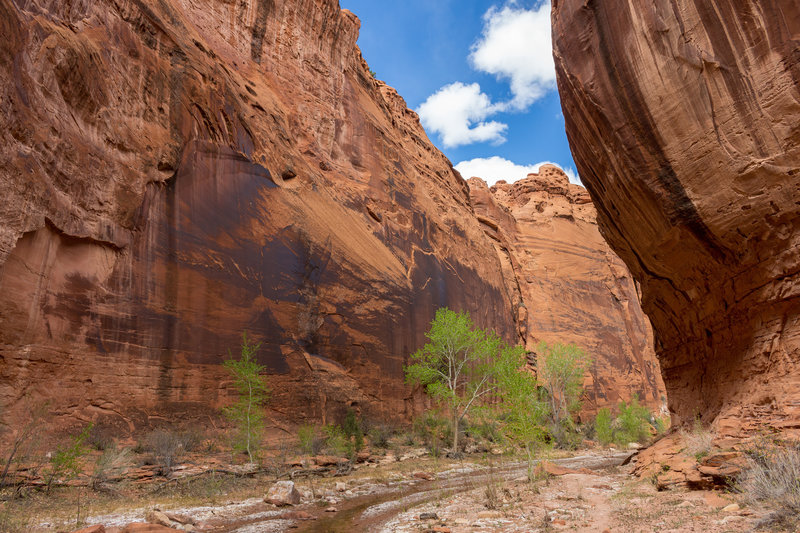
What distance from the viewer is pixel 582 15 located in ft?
34.5

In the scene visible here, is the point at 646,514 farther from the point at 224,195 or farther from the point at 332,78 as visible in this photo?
the point at 332,78

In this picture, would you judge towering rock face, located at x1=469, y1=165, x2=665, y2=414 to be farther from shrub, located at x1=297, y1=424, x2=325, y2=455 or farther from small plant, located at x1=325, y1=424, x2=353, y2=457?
shrub, located at x1=297, y1=424, x2=325, y2=455

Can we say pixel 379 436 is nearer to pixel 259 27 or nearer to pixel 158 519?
pixel 158 519

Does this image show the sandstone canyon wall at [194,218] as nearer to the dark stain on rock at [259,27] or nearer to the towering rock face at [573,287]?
the dark stain on rock at [259,27]

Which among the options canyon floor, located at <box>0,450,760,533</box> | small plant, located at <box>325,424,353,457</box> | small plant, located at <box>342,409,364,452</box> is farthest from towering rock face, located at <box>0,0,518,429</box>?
canyon floor, located at <box>0,450,760,533</box>

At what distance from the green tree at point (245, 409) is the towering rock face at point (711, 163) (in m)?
13.1

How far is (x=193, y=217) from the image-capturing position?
17984 mm

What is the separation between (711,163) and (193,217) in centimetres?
1690

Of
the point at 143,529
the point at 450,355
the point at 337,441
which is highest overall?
the point at 450,355

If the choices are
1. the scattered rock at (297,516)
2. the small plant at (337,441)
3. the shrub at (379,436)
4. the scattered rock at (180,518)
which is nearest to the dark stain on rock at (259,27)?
the small plant at (337,441)

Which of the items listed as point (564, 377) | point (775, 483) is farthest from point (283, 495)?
point (564, 377)

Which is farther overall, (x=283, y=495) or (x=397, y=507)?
(x=283, y=495)

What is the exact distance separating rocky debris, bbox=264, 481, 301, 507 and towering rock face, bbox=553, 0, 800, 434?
978 cm

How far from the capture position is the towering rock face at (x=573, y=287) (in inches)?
1916
